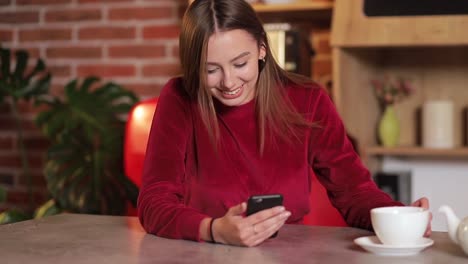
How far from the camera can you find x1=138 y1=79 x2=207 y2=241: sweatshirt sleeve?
4.87ft

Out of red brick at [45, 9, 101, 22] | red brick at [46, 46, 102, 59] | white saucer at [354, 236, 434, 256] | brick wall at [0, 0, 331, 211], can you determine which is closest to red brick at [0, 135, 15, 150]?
brick wall at [0, 0, 331, 211]

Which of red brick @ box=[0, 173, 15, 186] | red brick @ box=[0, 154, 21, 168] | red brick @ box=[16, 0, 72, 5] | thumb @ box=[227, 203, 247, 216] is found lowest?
red brick @ box=[0, 173, 15, 186]

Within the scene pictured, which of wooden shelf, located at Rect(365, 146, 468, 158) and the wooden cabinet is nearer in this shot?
the wooden cabinet

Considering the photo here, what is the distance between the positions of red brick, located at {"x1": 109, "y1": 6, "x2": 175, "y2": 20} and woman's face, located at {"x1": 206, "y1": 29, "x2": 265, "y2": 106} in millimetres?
1620

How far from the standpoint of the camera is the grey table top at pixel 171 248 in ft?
4.05

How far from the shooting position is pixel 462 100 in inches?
121

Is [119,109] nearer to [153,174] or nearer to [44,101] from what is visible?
[44,101]

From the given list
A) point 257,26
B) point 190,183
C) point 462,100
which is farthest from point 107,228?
point 462,100

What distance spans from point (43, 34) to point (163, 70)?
59 cm

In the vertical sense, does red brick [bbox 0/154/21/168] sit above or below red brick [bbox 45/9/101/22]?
below

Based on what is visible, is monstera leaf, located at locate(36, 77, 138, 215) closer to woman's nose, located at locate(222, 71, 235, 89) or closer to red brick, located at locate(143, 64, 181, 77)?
red brick, located at locate(143, 64, 181, 77)

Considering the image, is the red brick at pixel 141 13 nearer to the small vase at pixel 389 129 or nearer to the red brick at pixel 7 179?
the red brick at pixel 7 179

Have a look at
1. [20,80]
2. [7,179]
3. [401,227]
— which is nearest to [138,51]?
[20,80]

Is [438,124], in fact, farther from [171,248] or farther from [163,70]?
[171,248]
